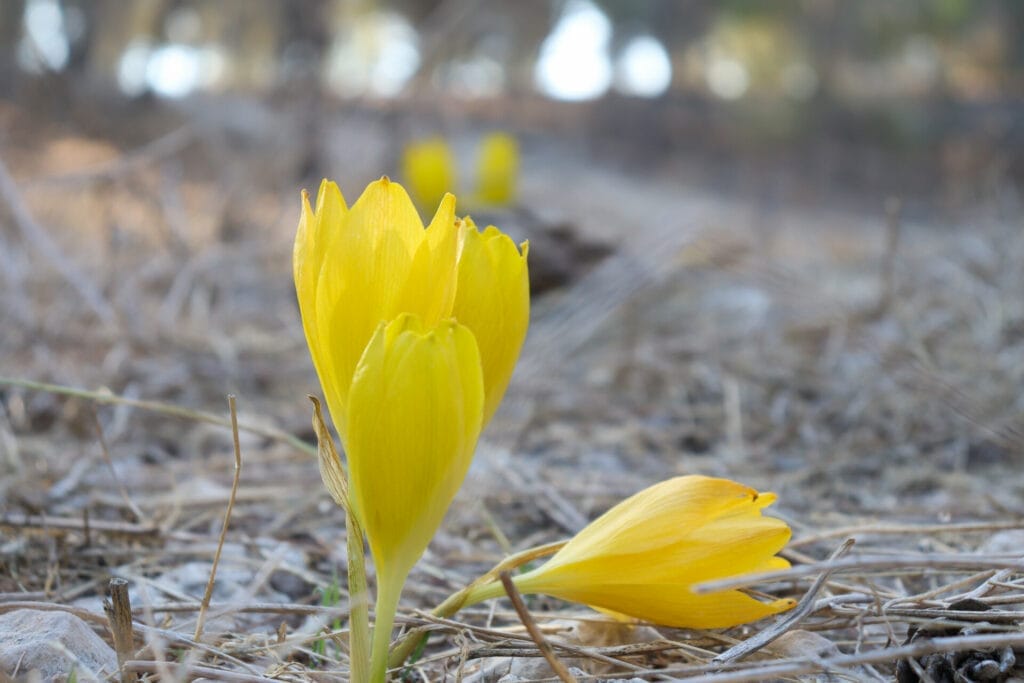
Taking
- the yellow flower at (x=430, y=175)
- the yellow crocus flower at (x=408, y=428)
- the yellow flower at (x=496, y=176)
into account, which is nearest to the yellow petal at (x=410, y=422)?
the yellow crocus flower at (x=408, y=428)

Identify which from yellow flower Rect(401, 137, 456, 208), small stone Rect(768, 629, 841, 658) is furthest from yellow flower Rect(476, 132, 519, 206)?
small stone Rect(768, 629, 841, 658)

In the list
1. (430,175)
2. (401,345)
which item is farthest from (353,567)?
(430,175)

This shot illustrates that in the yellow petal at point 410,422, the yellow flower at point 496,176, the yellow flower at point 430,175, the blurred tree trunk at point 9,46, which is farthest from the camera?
the blurred tree trunk at point 9,46

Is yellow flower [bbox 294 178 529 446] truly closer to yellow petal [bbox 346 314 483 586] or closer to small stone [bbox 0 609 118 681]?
yellow petal [bbox 346 314 483 586]

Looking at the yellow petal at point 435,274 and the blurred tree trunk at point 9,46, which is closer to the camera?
the yellow petal at point 435,274

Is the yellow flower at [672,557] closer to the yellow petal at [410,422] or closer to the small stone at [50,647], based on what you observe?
the yellow petal at [410,422]

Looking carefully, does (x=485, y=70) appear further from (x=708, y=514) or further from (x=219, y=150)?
(x=708, y=514)

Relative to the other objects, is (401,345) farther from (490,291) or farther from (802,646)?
(802,646)
